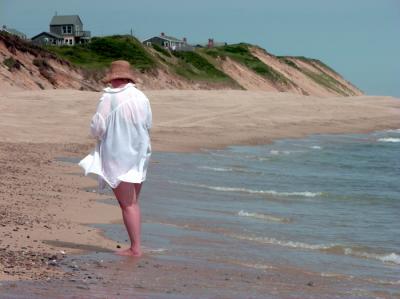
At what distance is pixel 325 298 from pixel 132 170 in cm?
205

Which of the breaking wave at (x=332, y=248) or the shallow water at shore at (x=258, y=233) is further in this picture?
the breaking wave at (x=332, y=248)

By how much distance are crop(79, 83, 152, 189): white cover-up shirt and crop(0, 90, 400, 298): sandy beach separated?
0.70 metres

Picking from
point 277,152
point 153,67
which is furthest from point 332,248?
point 153,67

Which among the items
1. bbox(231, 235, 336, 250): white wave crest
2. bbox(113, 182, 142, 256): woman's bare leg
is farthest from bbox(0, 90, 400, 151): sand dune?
bbox(113, 182, 142, 256): woman's bare leg

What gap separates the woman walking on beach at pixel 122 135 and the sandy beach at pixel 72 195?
0.61m

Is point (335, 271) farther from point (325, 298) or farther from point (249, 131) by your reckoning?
point (249, 131)

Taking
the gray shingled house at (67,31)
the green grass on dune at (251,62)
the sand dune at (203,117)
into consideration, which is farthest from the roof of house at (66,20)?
the sand dune at (203,117)

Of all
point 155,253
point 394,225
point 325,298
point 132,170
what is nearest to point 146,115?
point 132,170

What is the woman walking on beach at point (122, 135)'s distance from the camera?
738 centimetres

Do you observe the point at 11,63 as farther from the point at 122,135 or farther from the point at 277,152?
the point at 122,135

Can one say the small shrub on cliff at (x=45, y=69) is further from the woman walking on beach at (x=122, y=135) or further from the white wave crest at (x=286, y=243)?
the woman walking on beach at (x=122, y=135)

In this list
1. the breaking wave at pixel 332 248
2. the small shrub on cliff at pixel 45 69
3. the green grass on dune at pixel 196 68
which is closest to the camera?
the breaking wave at pixel 332 248

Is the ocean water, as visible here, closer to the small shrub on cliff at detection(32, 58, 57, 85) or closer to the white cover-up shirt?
the white cover-up shirt

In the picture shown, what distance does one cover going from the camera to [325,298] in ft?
21.2
